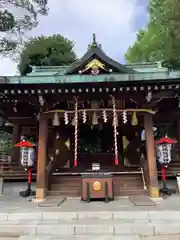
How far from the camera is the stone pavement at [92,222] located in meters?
5.71

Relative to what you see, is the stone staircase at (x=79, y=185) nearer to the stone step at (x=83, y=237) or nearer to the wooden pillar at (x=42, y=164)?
the wooden pillar at (x=42, y=164)

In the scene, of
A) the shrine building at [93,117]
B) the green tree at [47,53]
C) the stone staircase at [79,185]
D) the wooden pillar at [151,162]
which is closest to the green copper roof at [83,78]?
the shrine building at [93,117]

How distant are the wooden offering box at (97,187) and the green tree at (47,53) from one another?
75.6 ft

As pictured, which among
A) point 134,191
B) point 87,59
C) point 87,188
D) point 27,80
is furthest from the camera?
point 87,59

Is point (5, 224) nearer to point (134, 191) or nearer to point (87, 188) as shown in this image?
point (87, 188)

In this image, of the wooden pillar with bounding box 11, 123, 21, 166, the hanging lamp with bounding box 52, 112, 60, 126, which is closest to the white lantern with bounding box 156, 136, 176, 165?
the hanging lamp with bounding box 52, 112, 60, 126

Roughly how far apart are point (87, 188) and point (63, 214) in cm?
219

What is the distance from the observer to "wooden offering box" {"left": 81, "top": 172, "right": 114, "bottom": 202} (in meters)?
8.55

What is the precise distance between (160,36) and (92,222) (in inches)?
840

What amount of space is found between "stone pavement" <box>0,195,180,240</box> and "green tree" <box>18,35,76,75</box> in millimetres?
24508

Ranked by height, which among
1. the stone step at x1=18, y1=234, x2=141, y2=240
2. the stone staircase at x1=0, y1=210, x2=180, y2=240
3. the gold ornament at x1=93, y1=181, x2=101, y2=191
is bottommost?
the stone step at x1=18, y1=234, x2=141, y2=240

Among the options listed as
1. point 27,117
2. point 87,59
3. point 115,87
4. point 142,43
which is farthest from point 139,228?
point 142,43

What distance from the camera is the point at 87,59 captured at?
11.2 metres

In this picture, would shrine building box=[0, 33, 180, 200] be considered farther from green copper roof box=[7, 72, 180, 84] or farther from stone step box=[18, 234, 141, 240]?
stone step box=[18, 234, 141, 240]
